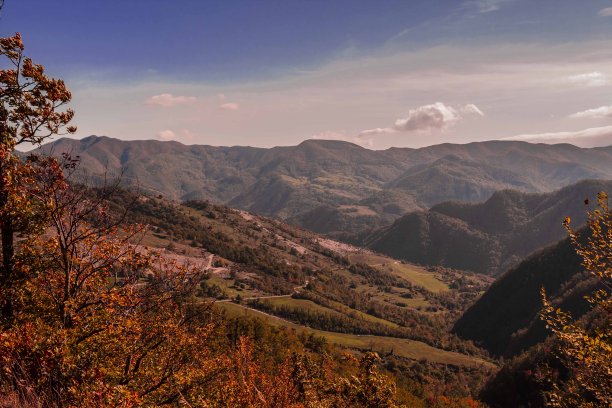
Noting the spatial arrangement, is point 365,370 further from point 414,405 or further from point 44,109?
point 414,405

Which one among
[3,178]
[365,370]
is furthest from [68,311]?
[365,370]

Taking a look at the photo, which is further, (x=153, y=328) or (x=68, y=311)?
(x=153, y=328)

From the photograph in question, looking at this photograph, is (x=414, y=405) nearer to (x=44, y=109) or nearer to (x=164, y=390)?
(x=164, y=390)

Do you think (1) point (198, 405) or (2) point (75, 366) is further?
(1) point (198, 405)

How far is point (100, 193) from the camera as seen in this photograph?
77.7ft

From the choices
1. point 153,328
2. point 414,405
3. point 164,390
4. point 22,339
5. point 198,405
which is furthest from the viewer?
point 414,405

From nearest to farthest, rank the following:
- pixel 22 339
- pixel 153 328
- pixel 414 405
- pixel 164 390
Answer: pixel 22 339 < pixel 164 390 < pixel 153 328 < pixel 414 405

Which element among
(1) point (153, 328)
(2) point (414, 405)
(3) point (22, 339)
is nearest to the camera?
(3) point (22, 339)

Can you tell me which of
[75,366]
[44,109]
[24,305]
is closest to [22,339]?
[75,366]

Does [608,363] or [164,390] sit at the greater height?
[608,363]

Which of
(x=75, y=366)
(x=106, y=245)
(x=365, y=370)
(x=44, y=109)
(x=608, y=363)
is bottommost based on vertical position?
(x=365, y=370)

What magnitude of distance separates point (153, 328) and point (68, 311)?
6.94m

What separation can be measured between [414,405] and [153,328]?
436 ft

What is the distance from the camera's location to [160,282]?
90.2 feet
